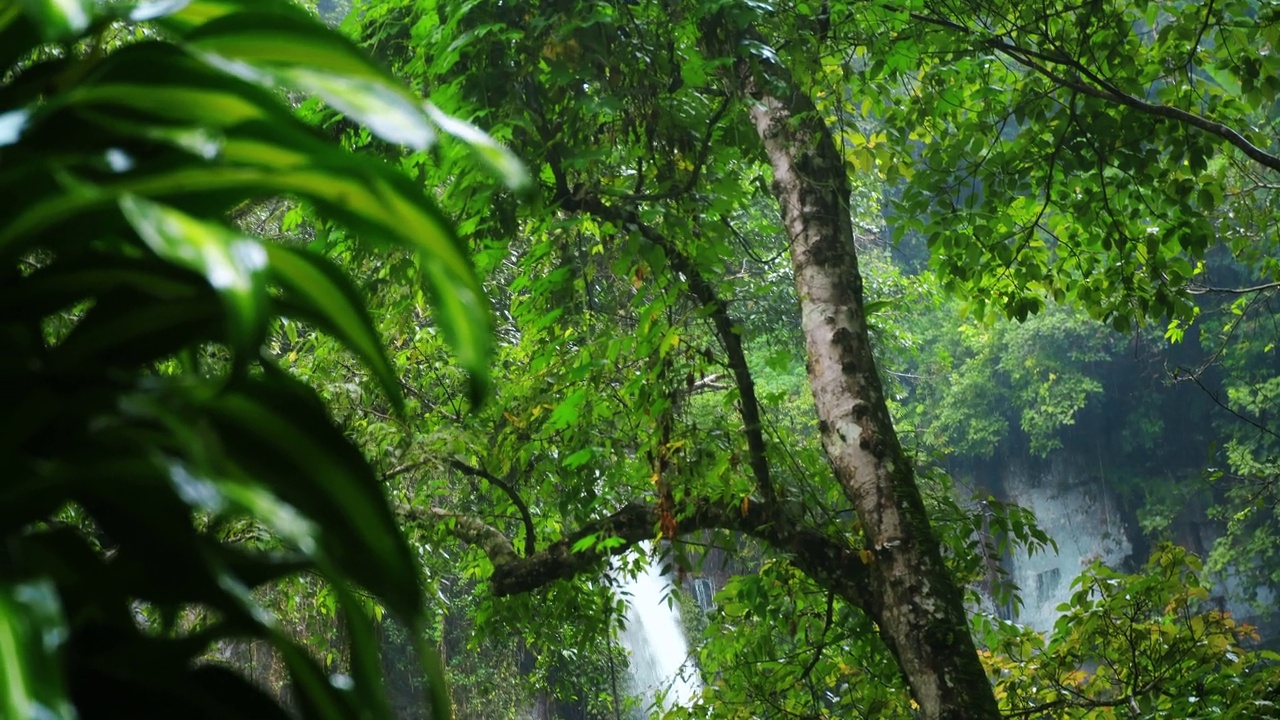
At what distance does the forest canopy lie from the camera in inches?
12.0

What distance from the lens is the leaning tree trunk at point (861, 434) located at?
1964mm

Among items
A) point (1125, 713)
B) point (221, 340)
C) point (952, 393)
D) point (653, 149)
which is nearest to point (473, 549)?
point (653, 149)

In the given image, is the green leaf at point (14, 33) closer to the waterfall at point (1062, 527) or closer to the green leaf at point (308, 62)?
the green leaf at point (308, 62)

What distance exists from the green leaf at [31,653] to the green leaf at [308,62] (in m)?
0.15

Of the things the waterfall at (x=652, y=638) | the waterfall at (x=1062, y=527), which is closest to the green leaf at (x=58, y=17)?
the waterfall at (x=652, y=638)

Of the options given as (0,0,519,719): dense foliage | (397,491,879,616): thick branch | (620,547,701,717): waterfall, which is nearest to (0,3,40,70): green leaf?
(0,0,519,719): dense foliage

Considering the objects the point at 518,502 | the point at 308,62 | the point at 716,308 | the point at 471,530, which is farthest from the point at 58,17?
the point at 471,530

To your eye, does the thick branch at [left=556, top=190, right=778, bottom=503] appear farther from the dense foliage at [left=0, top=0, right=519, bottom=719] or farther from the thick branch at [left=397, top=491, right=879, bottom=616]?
the dense foliage at [left=0, top=0, right=519, bottom=719]

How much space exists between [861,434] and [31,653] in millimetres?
1983

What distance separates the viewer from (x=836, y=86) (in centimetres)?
247

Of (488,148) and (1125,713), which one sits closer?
(488,148)

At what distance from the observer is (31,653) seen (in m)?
0.24

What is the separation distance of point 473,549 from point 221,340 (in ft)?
9.81

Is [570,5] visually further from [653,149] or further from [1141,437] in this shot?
[1141,437]
